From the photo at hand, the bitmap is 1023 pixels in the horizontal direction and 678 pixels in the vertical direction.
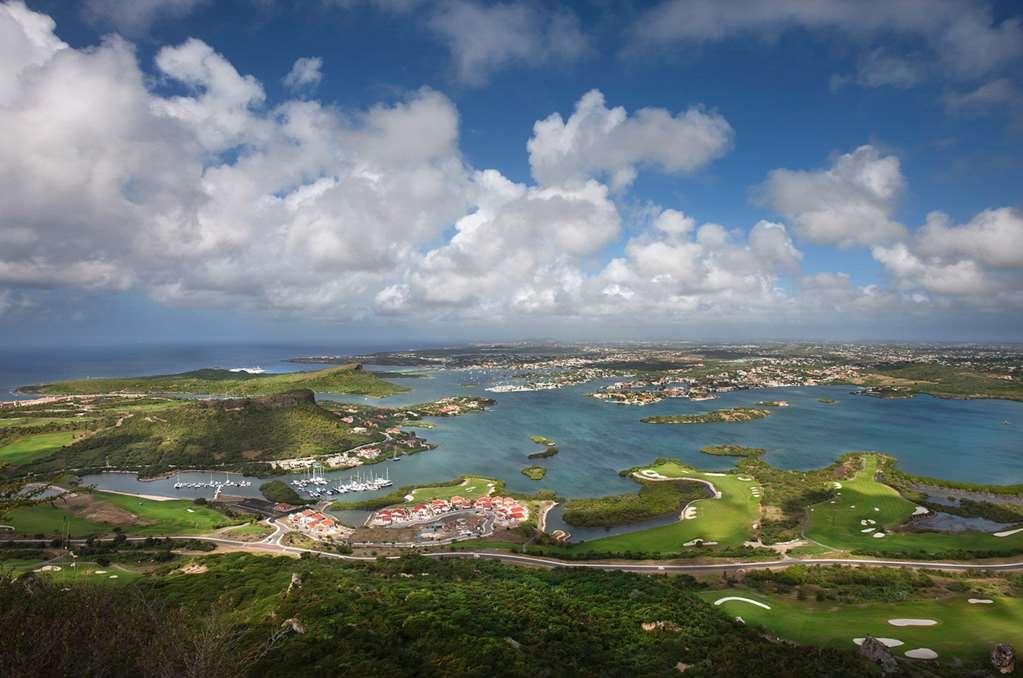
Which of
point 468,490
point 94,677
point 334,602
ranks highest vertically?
point 94,677

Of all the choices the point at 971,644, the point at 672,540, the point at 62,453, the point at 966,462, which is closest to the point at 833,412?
the point at 966,462

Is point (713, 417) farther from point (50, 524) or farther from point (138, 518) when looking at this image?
point (50, 524)

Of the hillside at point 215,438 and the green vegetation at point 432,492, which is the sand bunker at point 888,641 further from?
the hillside at point 215,438

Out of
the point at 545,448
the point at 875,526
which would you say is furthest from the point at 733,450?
the point at 875,526

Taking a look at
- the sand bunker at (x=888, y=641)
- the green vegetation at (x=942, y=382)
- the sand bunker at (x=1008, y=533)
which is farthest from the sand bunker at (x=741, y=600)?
the green vegetation at (x=942, y=382)

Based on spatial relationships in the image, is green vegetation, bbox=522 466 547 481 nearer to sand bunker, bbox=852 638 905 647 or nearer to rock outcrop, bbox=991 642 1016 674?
sand bunker, bbox=852 638 905 647

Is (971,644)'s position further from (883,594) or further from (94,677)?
(94,677)
